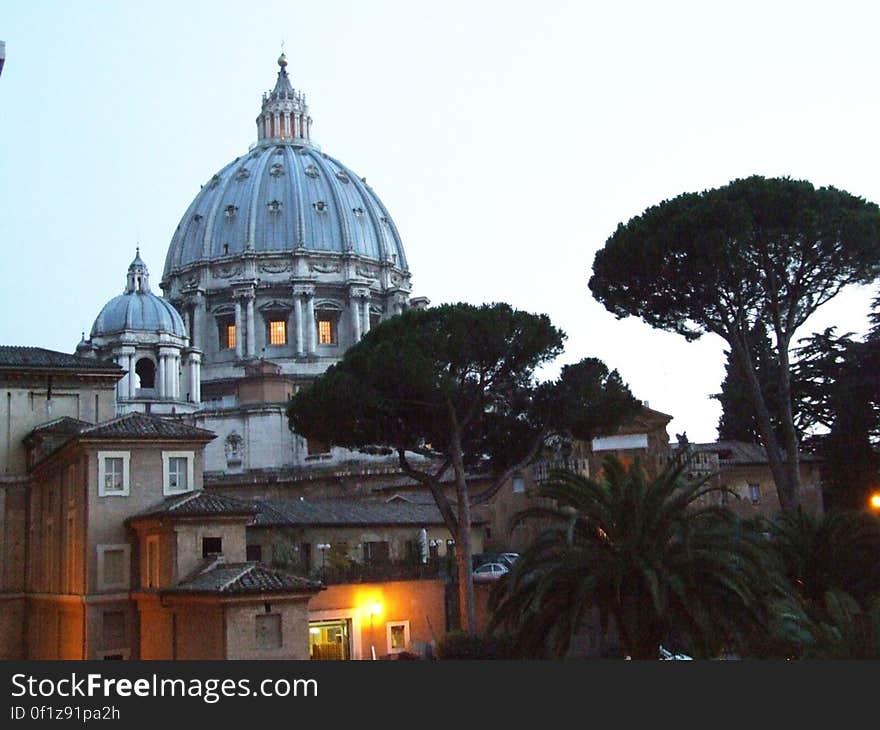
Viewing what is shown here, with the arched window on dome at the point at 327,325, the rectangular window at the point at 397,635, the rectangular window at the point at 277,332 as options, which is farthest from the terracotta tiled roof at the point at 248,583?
the arched window on dome at the point at 327,325

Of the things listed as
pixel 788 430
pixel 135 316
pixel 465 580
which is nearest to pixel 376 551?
pixel 465 580

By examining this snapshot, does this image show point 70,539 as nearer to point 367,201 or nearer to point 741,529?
point 741,529

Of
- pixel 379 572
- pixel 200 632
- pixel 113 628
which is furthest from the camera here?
pixel 379 572

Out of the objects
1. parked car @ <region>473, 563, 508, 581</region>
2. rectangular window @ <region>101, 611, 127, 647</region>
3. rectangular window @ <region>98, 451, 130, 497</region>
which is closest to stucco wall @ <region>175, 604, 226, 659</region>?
rectangular window @ <region>101, 611, 127, 647</region>

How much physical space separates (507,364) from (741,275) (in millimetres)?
6519

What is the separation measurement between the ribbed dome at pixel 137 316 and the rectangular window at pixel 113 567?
137 ft

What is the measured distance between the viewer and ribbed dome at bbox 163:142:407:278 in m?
88.9

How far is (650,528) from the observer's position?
2075 cm

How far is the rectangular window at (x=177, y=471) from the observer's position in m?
29.9

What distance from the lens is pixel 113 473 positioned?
2936 cm

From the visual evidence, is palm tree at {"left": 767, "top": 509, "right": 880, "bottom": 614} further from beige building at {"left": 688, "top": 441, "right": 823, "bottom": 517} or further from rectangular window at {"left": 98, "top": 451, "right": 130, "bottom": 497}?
beige building at {"left": 688, "top": 441, "right": 823, "bottom": 517}

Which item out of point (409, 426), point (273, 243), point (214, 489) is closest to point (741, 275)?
point (409, 426)

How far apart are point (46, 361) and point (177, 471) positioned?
769 centimetres

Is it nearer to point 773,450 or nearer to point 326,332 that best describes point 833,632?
point 773,450
